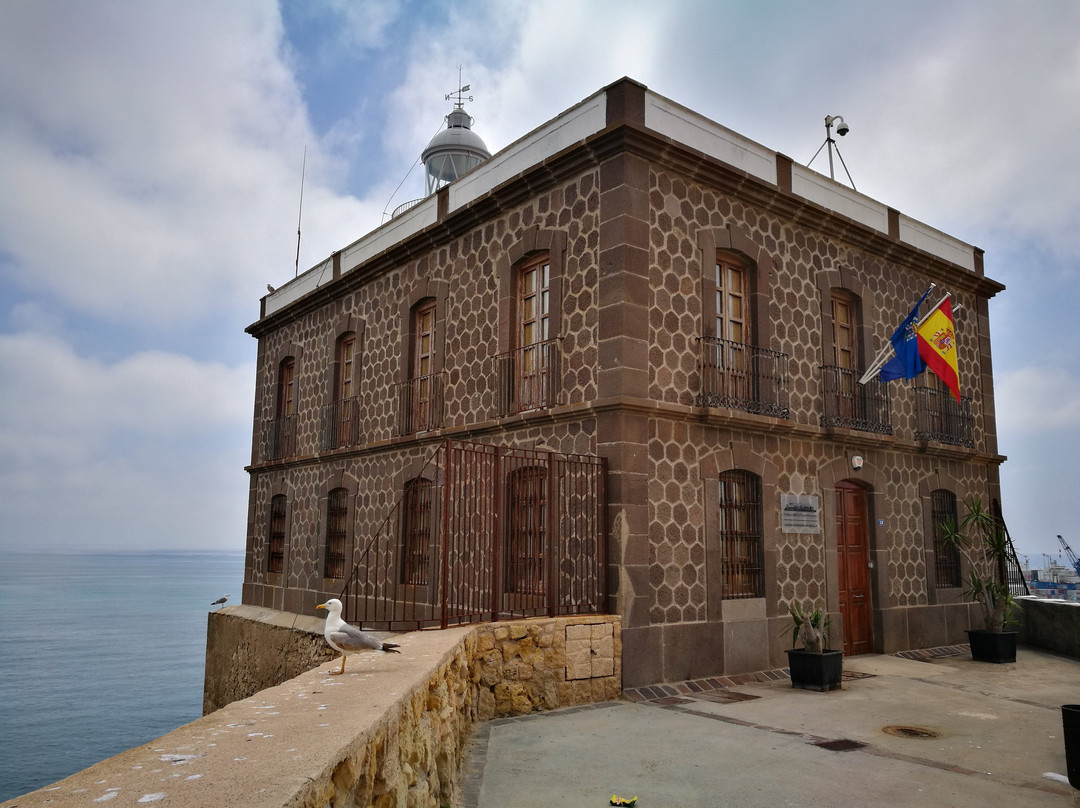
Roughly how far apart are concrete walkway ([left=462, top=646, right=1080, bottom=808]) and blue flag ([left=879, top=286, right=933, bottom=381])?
14.8ft

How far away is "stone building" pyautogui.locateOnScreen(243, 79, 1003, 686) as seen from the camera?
370 inches

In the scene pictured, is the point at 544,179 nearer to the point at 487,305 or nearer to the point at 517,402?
the point at 487,305

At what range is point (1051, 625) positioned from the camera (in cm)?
1338

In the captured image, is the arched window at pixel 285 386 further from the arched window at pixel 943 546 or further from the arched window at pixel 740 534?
the arched window at pixel 943 546

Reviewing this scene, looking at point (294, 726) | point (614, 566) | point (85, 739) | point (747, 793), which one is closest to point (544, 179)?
point (614, 566)

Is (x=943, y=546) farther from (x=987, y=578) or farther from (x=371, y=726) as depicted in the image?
(x=371, y=726)

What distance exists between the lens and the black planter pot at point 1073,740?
5133 millimetres

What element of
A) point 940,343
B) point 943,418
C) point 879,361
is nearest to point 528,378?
point 879,361

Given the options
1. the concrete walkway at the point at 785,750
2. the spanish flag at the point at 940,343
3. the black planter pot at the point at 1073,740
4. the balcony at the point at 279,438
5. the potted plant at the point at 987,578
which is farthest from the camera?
the balcony at the point at 279,438

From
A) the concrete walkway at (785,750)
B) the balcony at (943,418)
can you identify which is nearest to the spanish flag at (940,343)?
the balcony at (943,418)

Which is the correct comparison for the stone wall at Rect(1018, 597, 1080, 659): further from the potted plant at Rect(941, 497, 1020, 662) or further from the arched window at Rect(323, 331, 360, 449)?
the arched window at Rect(323, 331, 360, 449)

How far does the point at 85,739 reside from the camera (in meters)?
25.5

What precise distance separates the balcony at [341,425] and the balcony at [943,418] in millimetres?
9678

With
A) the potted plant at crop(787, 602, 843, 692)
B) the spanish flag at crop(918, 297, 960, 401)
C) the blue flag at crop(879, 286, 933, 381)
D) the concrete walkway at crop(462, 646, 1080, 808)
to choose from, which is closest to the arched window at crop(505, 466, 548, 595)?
the concrete walkway at crop(462, 646, 1080, 808)
